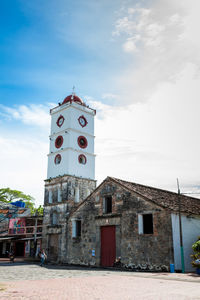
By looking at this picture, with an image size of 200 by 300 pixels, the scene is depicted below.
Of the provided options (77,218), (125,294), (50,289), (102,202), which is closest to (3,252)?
(77,218)

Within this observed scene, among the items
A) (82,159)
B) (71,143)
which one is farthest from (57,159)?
(82,159)

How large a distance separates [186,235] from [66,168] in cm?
1512

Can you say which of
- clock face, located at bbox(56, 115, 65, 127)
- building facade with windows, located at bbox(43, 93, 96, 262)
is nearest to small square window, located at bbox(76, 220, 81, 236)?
building facade with windows, located at bbox(43, 93, 96, 262)

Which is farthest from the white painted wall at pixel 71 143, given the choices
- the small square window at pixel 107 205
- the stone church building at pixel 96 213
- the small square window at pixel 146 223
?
the small square window at pixel 146 223

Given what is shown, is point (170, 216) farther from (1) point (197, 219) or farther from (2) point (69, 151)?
(2) point (69, 151)

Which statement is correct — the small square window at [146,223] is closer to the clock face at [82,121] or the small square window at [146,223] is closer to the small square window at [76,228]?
the small square window at [76,228]

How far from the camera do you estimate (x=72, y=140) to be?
3250 cm

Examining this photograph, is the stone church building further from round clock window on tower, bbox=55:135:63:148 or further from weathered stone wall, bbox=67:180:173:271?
round clock window on tower, bbox=55:135:63:148

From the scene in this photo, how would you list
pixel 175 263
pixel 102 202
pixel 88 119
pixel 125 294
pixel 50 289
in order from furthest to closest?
pixel 88 119, pixel 102 202, pixel 175 263, pixel 50 289, pixel 125 294

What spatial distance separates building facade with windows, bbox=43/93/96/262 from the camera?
29906 mm

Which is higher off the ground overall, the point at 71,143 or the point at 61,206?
the point at 71,143

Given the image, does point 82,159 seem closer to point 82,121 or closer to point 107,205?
point 82,121

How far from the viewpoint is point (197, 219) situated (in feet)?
72.6

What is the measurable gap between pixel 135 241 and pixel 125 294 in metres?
11.6
